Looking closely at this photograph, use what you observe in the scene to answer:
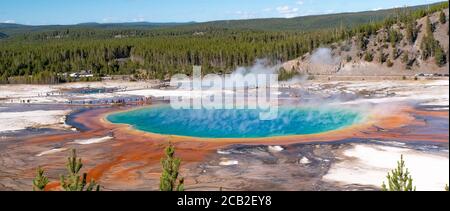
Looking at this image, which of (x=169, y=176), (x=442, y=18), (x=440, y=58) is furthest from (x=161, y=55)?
(x=169, y=176)

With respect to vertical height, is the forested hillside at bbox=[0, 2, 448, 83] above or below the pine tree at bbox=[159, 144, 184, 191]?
above

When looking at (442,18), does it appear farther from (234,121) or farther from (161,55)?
(161,55)

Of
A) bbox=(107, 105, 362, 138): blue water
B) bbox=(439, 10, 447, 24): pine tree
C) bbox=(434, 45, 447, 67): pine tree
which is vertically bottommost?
bbox=(107, 105, 362, 138): blue water

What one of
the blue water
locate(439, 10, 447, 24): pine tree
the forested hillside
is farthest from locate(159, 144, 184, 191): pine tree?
locate(439, 10, 447, 24): pine tree

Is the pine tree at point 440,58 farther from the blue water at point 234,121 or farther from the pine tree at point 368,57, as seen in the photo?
the blue water at point 234,121

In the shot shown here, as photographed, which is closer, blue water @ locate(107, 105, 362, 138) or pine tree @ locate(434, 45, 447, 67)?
blue water @ locate(107, 105, 362, 138)

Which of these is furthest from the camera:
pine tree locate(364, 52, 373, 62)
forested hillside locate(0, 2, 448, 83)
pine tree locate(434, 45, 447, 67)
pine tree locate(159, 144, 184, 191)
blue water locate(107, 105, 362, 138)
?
forested hillside locate(0, 2, 448, 83)

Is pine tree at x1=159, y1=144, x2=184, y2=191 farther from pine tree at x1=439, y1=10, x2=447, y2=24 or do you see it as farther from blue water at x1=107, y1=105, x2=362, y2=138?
pine tree at x1=439, y1=10, x2=447, y2=24

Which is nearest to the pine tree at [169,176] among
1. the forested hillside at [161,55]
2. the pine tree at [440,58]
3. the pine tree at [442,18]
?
the pine tree at [440,58]
